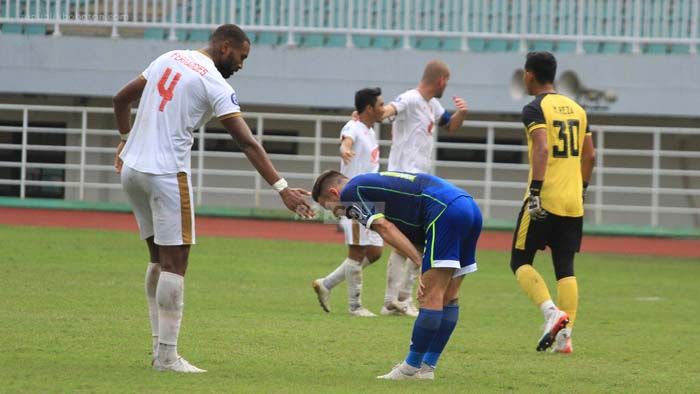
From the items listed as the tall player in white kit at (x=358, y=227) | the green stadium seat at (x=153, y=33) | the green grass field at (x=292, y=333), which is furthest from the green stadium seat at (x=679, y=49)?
the tall player in white kit at (x=358, y=227)

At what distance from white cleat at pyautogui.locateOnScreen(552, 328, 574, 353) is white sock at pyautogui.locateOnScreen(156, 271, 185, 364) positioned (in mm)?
3175

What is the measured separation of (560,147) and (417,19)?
16.6 meters

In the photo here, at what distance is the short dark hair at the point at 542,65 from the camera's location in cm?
1081

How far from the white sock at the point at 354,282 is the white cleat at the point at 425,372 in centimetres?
413

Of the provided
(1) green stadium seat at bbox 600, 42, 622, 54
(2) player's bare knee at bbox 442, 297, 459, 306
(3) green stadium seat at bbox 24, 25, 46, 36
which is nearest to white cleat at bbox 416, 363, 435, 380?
(2) player's bare knee at bbox 442, 297, 459, 306

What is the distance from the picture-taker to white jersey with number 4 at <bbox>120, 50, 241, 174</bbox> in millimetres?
8461

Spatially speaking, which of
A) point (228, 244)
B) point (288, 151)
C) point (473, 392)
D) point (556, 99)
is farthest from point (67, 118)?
point (473, 392)

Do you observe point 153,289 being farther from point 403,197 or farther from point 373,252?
point 373,252

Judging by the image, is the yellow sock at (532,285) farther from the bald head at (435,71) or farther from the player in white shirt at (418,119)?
the bald head at (435,71)

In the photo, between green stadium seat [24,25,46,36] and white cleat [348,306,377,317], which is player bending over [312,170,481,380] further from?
green stadium seat [24,25,46,36]

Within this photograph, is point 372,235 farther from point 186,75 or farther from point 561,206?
point 186,75

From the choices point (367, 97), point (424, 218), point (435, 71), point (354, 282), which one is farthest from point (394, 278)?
point (424, 218)

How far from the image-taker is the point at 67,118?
28188 millimetres

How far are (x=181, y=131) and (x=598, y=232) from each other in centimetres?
1771
